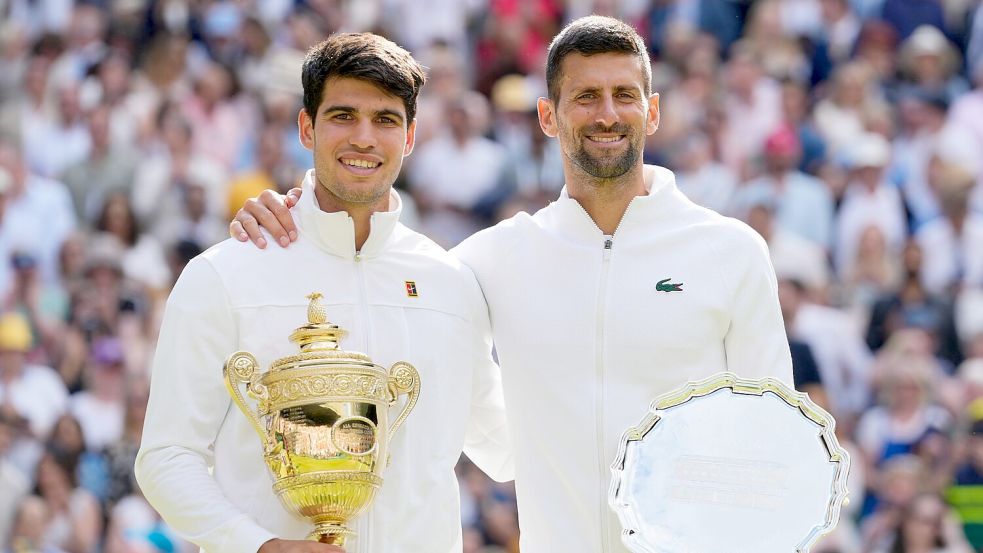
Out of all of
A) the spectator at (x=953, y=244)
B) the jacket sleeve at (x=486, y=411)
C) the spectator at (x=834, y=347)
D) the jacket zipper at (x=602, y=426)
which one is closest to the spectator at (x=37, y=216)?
the spectator at (x=834, y=347)

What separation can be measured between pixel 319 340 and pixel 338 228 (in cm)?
44

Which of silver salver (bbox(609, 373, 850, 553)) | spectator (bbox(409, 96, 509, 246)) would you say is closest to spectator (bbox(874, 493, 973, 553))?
spectator (bbox(409, 96, 509, 246))

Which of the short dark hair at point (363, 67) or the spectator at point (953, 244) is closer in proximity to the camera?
the short dark hair at point (363, 67)

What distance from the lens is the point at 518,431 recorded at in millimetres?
5371

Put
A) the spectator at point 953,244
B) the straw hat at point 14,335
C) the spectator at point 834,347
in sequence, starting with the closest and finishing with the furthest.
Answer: the spectator at point 834,347
the straw hat at point 14,335
the spectator at point 953,244

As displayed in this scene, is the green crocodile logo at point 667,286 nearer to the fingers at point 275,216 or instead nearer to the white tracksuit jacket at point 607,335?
the white tracksuit jacket at point 607,335

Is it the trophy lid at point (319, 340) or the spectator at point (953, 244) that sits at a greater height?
the spectator at point (953, 244)

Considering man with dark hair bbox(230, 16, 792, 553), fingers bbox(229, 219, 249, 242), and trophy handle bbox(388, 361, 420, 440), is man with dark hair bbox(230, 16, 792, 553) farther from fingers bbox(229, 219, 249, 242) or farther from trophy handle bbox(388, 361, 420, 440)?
trophy handle bbox(388, 361, 420, 440)

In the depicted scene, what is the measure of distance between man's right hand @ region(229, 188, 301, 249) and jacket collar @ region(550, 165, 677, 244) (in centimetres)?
74

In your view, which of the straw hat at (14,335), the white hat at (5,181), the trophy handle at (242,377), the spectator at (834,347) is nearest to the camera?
the trophy handle at (242,377)

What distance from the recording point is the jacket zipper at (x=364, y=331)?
16.3 ft

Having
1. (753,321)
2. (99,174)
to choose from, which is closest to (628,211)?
(753,321)

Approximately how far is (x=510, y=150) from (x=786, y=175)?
1.61 metres

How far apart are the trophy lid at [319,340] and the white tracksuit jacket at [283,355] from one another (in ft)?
0.61
